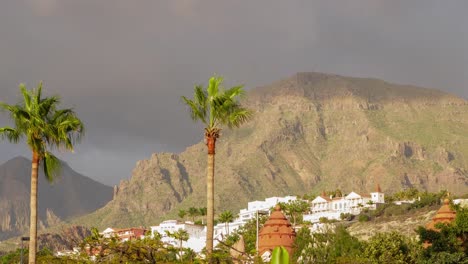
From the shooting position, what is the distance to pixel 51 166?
118ft

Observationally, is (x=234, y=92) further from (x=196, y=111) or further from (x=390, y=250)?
(x=390, y=250)

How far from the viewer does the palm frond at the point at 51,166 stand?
118ft

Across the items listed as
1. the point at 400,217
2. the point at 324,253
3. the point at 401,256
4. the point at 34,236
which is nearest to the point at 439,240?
the point at 324,253

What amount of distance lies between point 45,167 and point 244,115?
8.88 m

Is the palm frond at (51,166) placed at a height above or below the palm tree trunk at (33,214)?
above

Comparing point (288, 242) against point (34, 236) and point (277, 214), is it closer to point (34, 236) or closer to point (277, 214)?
point (277, 214)

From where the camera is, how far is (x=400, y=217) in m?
192

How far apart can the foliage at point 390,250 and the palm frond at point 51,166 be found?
52383 mm

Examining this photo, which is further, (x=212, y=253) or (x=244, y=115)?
(x=244, y=115)

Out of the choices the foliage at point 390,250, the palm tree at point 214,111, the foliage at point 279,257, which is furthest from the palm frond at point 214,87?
the foliage at point 390,250

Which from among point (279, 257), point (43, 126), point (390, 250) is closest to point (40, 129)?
point (43, 126)

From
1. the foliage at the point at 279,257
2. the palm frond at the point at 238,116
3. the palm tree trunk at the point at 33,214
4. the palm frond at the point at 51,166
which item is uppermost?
the palm frond at the point at 238,116

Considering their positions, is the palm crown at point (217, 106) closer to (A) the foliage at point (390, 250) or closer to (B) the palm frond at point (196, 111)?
(B) the palm frond at point (196, 111)

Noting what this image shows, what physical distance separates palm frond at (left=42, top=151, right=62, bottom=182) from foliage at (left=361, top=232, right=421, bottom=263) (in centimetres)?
5238
